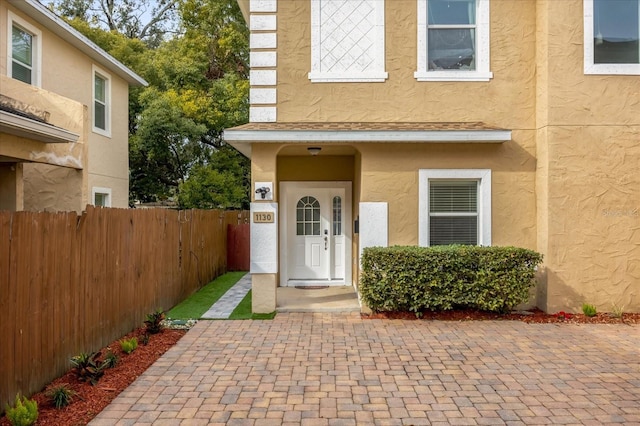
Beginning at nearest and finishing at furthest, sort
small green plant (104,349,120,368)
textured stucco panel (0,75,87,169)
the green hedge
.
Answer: small green plant (104,349,120,368)
textured stucco panel (0,75,87,169)
the green hedge

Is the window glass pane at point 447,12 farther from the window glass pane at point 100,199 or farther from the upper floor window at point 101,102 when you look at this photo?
the window glass pane at point 100,199

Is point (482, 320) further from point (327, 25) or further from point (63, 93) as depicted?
point (63, 93)

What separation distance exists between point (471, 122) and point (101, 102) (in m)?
10.4

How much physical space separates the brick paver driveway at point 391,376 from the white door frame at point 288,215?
3.21 meters

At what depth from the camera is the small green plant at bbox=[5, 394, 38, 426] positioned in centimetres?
Result: 410

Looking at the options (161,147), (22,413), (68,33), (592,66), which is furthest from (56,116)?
(592,66)

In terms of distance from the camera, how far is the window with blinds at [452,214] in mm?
9039

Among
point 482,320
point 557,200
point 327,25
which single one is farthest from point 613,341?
point 327,25

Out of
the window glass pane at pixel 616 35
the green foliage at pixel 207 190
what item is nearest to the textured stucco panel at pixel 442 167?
the window glass pane at pixel 616 35

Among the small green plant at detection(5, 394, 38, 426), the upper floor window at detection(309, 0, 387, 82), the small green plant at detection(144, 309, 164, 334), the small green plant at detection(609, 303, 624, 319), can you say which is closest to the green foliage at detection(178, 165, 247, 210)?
the upper floor window at detection(309, 0, 387, 82)

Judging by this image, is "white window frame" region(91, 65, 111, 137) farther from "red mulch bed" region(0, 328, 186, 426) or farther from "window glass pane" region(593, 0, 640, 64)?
"window glass pane" region(593, 0, 640, 64)

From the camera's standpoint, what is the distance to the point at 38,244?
16.1 feet

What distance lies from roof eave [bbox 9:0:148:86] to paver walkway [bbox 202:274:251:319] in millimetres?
7276

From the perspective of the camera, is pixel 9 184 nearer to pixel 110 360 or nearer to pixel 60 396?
pixel 110 360
